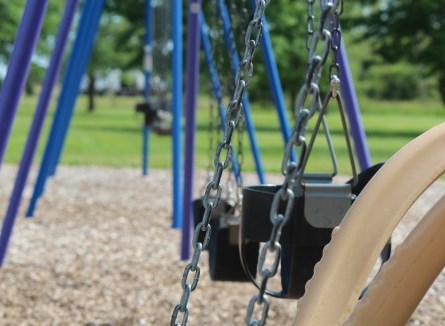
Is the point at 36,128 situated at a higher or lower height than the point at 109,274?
higher

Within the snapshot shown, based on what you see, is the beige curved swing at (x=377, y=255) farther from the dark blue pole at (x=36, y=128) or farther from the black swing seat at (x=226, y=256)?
the dark blue pole at (x=36, y=128)

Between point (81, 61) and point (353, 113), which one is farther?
point (81, 61)

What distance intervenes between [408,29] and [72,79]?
16436 mm

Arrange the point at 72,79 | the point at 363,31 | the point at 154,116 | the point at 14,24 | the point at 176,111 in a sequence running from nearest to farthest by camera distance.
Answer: the point at 176,111 → the point at 72,79 → the point at 154,116 → the point at 363,31 → the point at 14,24

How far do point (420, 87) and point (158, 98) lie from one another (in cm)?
4647

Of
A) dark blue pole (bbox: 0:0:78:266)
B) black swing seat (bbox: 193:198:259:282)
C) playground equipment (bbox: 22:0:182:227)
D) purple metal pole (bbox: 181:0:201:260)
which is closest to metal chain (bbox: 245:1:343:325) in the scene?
black swing seat (bbox: 193:198:259:282)

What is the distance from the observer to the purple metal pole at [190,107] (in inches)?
152

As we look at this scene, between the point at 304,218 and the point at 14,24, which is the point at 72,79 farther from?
the point at 14,24

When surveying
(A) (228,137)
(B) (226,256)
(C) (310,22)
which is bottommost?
(B) (226,256)

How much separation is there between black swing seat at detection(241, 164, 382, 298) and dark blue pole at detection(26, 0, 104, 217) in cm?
359

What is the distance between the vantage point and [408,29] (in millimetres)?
20938

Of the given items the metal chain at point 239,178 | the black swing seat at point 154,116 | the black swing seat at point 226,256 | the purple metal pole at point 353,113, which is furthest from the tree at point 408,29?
the black swing seat at point 226,256

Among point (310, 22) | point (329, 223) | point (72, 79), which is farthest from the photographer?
point (72, 79)

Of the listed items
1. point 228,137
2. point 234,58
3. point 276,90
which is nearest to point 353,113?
point 234,58
